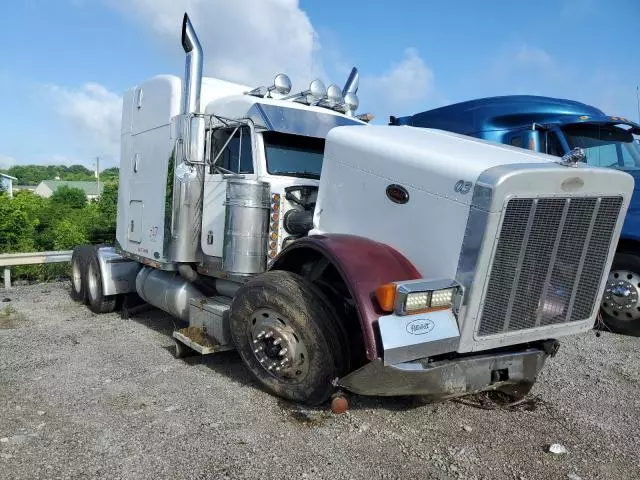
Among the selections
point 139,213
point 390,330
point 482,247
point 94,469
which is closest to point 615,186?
point 482,247

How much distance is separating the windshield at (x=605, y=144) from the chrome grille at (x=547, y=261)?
428cm

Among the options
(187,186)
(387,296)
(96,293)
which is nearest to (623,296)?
(387,296)

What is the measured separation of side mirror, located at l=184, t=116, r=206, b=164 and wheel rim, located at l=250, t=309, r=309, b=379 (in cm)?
203

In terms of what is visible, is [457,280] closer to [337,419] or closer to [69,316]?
[337,419]

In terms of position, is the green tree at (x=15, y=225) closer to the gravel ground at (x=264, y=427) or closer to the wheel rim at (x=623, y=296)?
the gravel ground at (x=264, y=427)

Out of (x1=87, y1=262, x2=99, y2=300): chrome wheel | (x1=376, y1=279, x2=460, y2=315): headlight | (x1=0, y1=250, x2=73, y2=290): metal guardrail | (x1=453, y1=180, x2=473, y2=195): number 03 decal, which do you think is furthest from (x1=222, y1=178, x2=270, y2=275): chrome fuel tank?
(x1=0, y1=250, x2=73, y2=290): metal guardrail

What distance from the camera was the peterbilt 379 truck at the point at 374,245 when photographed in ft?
11.1

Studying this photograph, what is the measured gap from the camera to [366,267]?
11.9 ft

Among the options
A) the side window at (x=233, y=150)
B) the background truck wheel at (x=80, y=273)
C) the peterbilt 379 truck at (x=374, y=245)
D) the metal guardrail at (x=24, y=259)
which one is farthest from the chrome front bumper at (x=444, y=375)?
the metal guardrail at (x=24, y=259)

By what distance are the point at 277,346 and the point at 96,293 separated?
4856 millimetres

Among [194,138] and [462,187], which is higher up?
[194,138]

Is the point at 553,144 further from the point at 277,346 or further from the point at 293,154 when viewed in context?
the point at 277,346

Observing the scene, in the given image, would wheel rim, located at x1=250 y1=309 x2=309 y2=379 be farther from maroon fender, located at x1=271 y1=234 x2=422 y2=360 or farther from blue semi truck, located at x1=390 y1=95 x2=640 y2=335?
A: blue semi truck, located at x1=390 y1=95 x2=640 y2=335

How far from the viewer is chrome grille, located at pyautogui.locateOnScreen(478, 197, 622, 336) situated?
3396mm
